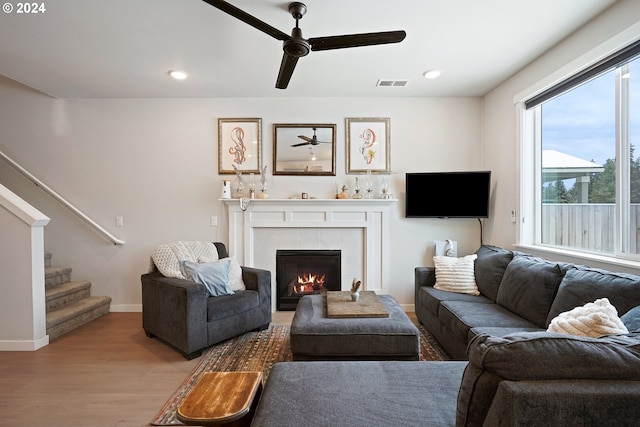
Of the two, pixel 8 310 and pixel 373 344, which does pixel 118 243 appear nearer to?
pixel 8 310

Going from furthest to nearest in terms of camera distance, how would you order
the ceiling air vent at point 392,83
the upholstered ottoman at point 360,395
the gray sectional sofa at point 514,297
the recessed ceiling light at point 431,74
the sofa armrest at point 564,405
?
the ceiling air vent at point 392,83 < the recessed ceiling light at point 431,74 < the gray sectional sofa at point 514,297 < the upholstered ottoman at point 360,395 < the sofa armrest at point 564,405

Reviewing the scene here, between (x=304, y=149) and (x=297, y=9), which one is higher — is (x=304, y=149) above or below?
below

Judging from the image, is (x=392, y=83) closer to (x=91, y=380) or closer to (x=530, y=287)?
(x=530, y=287)

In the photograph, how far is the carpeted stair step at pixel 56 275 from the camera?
321 centimetres

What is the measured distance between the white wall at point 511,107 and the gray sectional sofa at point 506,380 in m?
1.30

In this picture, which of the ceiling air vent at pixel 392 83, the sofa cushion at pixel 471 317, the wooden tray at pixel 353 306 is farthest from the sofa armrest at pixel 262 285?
the ceiling air vent at pixel 392 83

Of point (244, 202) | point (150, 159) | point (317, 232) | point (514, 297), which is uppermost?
point (150, 159)

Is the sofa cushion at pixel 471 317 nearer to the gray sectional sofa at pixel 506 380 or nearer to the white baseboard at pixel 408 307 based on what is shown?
the gray sectional sofa at pixel 506 380

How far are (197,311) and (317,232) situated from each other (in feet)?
5.47

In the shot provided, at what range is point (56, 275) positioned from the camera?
333 cm

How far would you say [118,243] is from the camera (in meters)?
3.56

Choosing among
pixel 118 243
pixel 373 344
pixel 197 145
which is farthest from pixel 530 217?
pixel 118 243

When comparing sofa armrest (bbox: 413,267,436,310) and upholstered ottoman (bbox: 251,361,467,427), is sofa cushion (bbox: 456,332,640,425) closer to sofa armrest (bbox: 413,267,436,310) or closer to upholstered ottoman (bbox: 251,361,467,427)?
upholstered ottoman (bbox: 251,361,467,427)

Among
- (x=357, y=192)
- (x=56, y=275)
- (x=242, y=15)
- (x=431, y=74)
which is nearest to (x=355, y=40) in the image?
(x=242, y=15)
